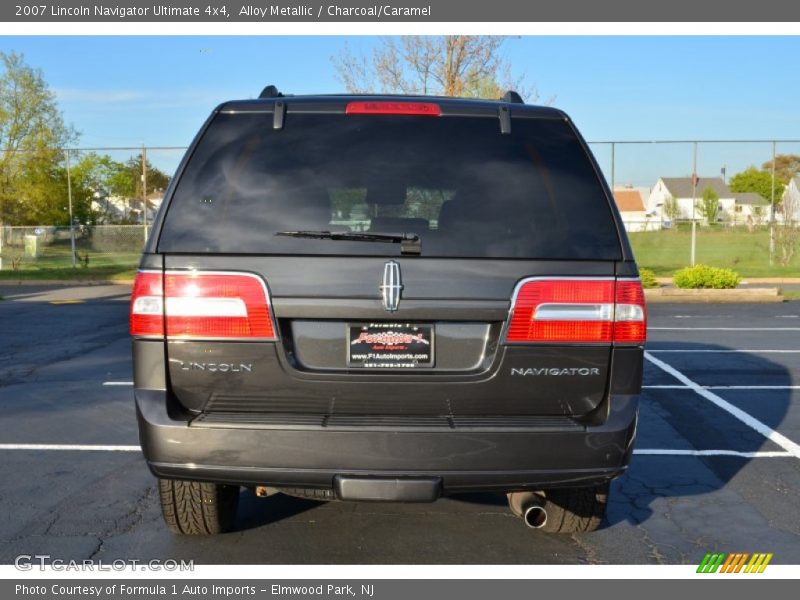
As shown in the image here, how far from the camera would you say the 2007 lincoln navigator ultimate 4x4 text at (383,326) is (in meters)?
3.33

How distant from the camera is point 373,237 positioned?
335 centimetres

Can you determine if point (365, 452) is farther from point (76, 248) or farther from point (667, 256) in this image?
point (76, 248)

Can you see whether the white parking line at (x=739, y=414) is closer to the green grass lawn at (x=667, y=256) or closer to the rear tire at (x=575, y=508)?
the rear tire at (x=575, y=508)

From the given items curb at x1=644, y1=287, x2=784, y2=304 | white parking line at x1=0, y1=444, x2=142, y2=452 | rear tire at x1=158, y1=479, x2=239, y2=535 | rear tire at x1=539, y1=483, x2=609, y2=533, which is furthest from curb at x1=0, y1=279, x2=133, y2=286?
rear tire at x1=539, y1=483, x2=609, y2=533

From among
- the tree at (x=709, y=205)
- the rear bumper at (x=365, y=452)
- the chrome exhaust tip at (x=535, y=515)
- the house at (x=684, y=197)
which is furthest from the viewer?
the tree at (x=709, y=205)

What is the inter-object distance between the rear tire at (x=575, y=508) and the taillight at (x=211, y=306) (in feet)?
5.61

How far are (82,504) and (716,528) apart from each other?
3.40 metres

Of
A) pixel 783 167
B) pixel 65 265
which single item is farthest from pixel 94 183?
pixel 783 167

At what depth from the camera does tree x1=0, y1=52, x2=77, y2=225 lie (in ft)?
127

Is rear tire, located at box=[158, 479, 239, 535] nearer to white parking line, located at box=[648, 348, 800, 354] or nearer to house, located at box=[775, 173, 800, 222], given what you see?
white parking line, located at box=[648, 348, 800, 354]

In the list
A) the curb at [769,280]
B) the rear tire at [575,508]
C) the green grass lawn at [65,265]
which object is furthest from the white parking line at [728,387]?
the green grass lawn at [65,265]

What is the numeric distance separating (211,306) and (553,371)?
136cm

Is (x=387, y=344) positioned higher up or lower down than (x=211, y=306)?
lower down

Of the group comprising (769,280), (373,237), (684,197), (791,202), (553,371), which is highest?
(684,197)
